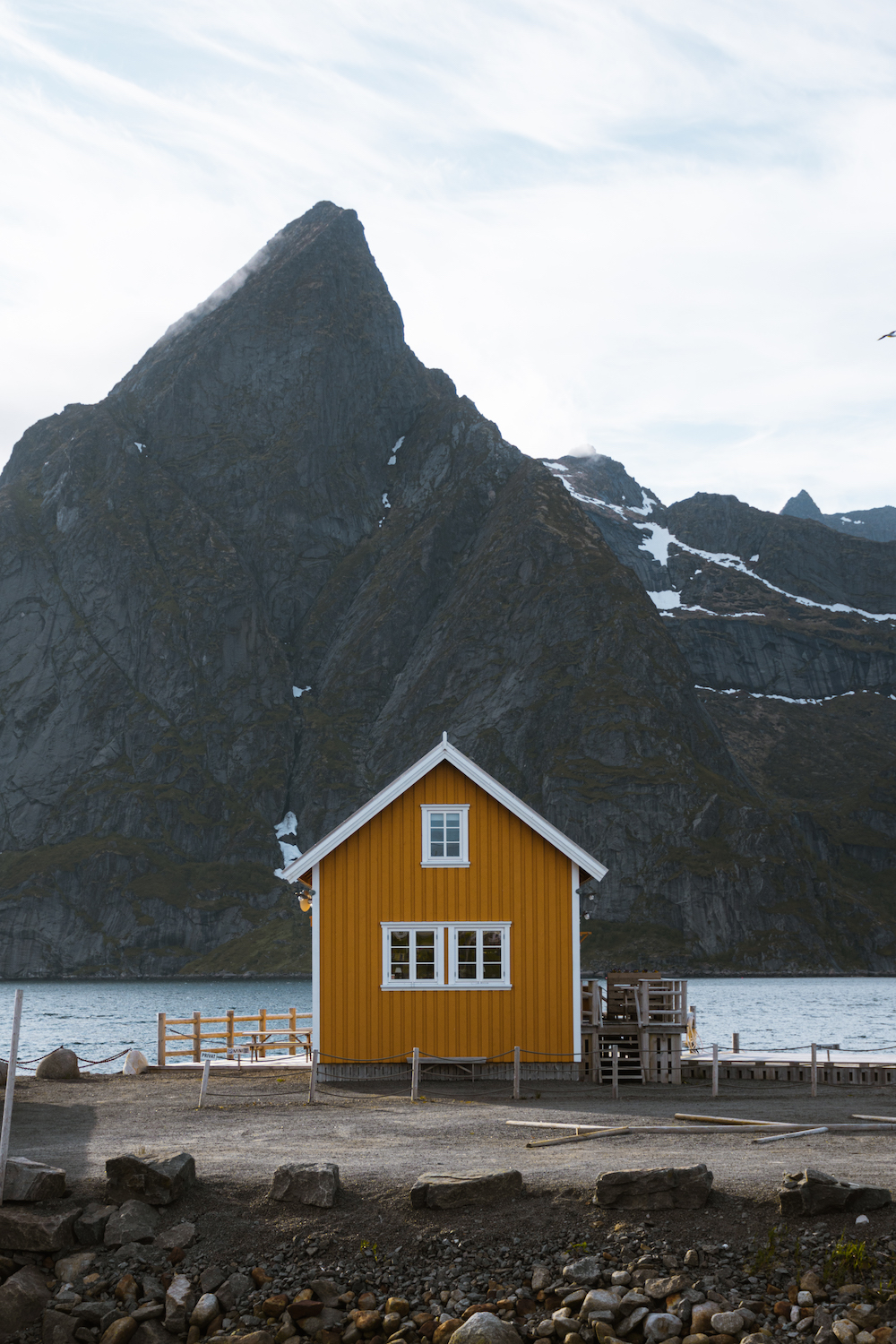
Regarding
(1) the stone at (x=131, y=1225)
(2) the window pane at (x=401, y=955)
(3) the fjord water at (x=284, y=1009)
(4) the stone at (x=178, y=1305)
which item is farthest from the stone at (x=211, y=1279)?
(3) the fjord water at (x=284, y=1009)

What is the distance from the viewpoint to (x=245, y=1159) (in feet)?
57.6

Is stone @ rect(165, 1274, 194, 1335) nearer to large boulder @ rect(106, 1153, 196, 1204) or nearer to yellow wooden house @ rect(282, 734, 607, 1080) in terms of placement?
large boulder @ rect(106, 1153, 196, 1204)

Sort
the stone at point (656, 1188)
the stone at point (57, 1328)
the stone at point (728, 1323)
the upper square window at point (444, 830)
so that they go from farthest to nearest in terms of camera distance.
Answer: the upper square window at point (444, 830) → the stone at point (656, 1188) → the stone at point (57, 1328) → the stone at point (728, 1323)

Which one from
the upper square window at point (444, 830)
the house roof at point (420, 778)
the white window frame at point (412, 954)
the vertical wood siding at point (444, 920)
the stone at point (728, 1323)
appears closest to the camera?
the stone at point (728, 1323)

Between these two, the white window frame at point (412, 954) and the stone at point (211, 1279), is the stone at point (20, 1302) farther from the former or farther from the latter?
the white window frame at point (412, 954)

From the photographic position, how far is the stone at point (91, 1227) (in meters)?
15.1

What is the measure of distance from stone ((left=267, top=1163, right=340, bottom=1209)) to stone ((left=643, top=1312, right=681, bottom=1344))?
163 inches

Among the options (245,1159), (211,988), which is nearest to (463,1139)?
(245,1159)

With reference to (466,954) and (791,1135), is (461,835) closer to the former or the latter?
(466,954)

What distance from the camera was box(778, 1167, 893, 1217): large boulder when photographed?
1431 cm

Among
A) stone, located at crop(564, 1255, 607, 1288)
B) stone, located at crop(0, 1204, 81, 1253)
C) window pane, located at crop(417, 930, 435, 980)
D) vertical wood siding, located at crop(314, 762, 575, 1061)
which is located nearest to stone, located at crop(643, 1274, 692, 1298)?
stone, located at crop(564, 1255, 607, 1288)

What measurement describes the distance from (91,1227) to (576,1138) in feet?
24.6

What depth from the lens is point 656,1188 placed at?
48.6 feet

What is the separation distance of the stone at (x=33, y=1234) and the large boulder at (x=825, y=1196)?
835cm
